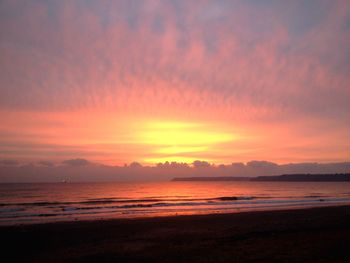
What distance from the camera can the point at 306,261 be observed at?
1058 centimetres

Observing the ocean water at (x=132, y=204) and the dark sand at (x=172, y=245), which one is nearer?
the dark sand at (x=172, y=245)

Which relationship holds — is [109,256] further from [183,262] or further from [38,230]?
[38,230]

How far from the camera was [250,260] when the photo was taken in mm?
10867

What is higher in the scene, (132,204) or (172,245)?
(172,245)

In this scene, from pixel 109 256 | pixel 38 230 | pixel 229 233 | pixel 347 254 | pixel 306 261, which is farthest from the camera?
pixel 38 230

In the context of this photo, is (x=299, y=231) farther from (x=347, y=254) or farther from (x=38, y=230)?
(x=38, y=230)

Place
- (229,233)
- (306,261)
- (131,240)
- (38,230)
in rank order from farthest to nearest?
(38,230) < (229,233) < (131,240) < (306,261)

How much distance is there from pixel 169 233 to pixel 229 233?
3.39 meters

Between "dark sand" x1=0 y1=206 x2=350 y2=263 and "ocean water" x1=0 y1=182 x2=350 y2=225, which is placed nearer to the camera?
"dark sand" x1=0 y1=206 x2=350 y2=263

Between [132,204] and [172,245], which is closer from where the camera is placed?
[172,245]

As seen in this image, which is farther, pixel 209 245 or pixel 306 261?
pixel 209 245

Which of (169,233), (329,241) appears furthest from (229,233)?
(329,241)

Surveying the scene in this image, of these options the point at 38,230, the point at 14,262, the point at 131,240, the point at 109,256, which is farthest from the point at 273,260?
the point at 38,230

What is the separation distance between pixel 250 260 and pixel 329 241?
17.8 ft
